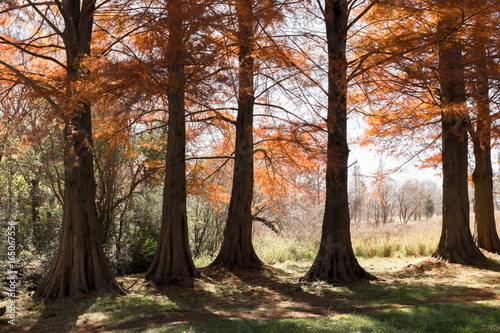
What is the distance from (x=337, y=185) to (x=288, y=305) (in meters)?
3.21

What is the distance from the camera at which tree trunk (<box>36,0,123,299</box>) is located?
28.5 ft

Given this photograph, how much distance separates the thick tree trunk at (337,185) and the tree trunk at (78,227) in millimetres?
4796

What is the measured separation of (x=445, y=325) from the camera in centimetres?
534

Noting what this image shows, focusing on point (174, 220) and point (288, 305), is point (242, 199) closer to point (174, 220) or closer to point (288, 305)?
point (174, 220)

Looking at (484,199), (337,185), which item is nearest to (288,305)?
(337,185)

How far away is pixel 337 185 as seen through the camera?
9.75 meters

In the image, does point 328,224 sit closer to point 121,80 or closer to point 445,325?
point 445,325

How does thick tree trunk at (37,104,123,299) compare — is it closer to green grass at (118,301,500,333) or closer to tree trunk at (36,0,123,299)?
tree trunk at (36,0,123,299)

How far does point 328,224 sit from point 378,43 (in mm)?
4449

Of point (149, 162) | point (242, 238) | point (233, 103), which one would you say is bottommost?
point (242, 238)

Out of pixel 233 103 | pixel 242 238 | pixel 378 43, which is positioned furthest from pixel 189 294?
pixel 378 43

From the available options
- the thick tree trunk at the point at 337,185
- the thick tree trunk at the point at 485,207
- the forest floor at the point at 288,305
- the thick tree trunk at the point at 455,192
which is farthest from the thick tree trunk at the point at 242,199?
the thick tree trunk at the point at 485,207

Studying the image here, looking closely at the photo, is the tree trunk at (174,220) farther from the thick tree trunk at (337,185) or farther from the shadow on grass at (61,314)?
the thick tree trunk at (337,185)

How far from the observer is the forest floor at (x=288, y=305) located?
5.67 metres
